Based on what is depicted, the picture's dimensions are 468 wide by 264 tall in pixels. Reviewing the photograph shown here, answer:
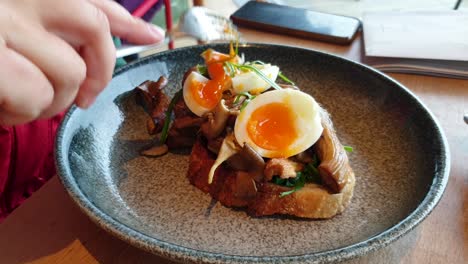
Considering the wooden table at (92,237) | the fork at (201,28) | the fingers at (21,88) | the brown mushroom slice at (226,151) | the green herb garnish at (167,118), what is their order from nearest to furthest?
the fingers at (21,88), the wooden table at (92,237), the brown mushroom slice at (226,151), the green herb garnish at (167,118), the fork at (201,28)

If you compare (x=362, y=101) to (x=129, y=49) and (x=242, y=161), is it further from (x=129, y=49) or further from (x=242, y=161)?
(x=129, y=49)

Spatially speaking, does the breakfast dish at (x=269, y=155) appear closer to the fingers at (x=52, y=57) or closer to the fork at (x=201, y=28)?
the fork at (x=201, y=28)

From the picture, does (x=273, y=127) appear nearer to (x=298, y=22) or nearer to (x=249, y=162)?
(x=249, y=162)

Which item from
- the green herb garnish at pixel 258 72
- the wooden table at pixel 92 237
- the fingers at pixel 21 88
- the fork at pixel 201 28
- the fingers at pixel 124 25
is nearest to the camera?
the fingers at pixel 21 88

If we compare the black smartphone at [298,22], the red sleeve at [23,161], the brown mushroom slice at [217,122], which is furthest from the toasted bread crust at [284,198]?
the black smartphone at [298,22]

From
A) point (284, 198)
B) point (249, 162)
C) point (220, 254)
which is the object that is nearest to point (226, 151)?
point (249, 162)

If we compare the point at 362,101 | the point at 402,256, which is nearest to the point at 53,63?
the point at 402,256
